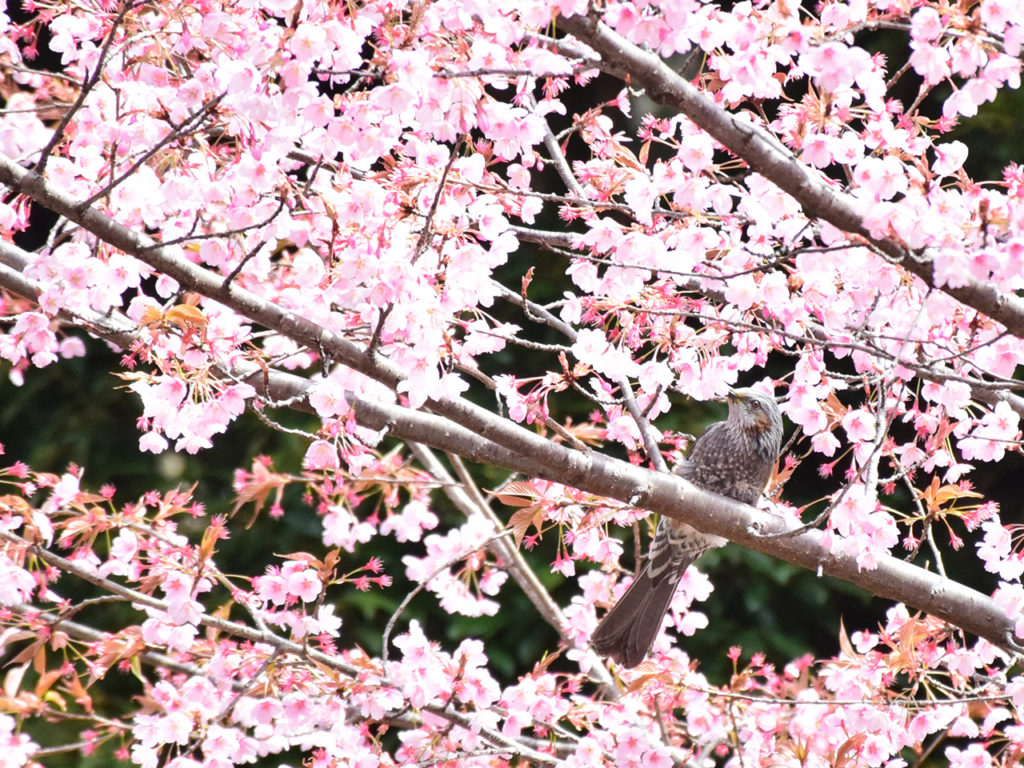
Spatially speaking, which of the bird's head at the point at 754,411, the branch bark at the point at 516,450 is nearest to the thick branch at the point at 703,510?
the branch bark at the point at 516,450

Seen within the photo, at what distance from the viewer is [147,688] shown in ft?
8.97

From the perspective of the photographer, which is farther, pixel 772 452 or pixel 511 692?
pixel 772 452

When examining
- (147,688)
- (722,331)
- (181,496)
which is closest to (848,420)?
(722,331)

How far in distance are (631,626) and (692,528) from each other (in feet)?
1.03

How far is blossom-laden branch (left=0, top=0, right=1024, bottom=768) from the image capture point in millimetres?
1625

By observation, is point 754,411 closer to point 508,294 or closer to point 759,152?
point 508,294

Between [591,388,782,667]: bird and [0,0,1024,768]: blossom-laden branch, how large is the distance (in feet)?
0.42

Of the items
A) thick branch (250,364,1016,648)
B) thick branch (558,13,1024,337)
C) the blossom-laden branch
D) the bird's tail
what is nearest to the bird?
the bird's tail

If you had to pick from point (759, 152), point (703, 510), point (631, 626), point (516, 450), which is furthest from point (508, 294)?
point (631, 626)

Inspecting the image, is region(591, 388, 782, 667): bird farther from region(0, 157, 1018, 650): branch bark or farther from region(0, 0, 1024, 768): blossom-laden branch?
region(0, 157, 1018, 650): branch bark

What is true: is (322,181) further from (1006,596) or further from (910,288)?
(1006,596)

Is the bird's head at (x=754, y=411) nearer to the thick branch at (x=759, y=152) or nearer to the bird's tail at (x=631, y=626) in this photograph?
the bird's tail at (x=631, y=626)

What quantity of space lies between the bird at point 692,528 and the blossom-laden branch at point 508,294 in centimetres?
13

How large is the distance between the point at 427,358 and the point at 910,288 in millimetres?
868
